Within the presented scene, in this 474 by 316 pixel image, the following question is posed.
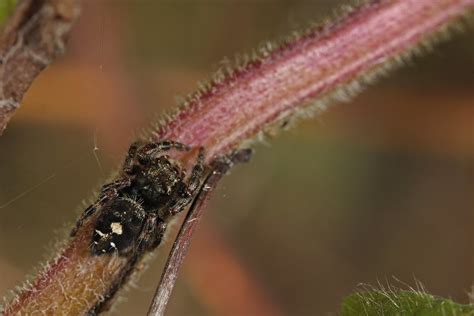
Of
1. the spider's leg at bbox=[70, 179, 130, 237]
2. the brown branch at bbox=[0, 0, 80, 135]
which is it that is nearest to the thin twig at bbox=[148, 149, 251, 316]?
the spider's leg at bbox=[70, 179, 130, 237]

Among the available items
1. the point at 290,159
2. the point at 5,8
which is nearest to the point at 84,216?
the point at 5,8

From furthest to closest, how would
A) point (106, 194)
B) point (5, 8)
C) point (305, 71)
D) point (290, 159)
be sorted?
point (290, 159), point (305, 71), point (106, 194), point (5, 8)

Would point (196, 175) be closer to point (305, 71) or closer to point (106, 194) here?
point (106, 194)

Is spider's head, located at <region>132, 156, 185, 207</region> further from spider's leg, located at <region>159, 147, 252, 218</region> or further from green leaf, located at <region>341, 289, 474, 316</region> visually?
green leaf, located at <region>341, 289, 474, 316</region>

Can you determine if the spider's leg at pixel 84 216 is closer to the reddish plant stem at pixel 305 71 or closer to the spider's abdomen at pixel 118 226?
the spider's abdomen at pixel 118 226

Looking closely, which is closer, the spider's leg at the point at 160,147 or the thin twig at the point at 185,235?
the thin twig at the point at 185,235

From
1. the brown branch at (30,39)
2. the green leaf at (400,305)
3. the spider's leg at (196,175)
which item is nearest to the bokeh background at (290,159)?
the spider's leg at (196,175)
